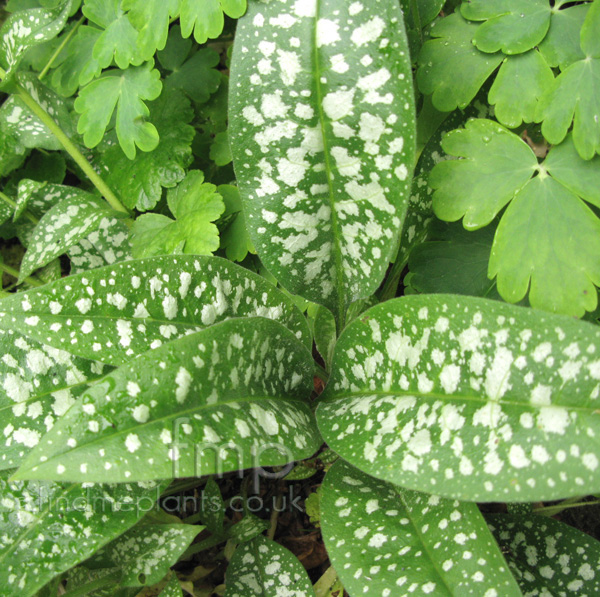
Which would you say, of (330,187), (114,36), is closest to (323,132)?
(330,187)

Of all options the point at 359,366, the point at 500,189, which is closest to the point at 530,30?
the point at 500,189

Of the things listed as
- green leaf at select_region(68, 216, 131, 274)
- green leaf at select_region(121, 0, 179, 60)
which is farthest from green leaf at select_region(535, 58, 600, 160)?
green leaf at select_region(68, 216, 131, 274)

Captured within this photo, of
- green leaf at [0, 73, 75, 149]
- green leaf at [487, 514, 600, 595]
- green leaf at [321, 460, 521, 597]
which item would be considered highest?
green leaf at [0, 73, 75, 149]

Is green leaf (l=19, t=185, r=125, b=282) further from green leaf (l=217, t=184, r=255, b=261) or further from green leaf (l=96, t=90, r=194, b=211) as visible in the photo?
green leaf (l=217, t=184, r=255, b=261)

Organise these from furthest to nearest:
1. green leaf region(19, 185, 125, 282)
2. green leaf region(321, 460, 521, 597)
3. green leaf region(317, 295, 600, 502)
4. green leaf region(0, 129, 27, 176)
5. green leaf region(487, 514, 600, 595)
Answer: green leaf region(0, 129, 27, 176) < green leaf region(19, 185, 125, 282) < green leaf region(487, 514, 600, 595) < green leaf region(321, 460, 521, 597) < green leaf region(317, 295, 600, 502)

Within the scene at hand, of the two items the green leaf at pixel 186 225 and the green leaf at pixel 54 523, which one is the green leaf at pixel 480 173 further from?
the green leaf at pixel 54 523

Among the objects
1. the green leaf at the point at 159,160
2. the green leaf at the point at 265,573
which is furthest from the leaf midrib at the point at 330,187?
the green leaf at the point at 265,573

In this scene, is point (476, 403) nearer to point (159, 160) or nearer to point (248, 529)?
point (248, 529)
